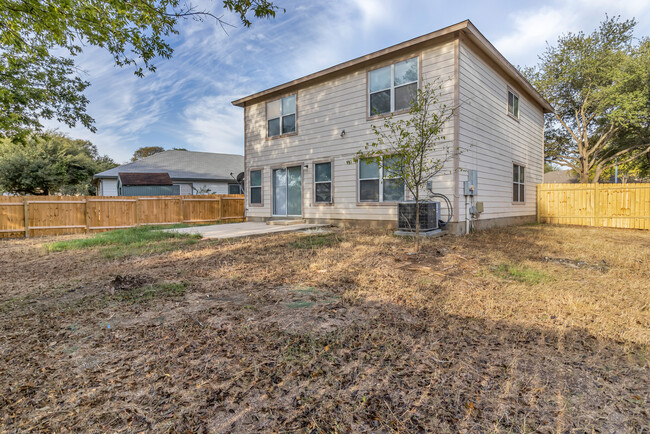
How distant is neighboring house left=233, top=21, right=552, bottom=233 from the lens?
25.1 feet

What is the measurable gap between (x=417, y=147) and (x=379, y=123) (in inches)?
151

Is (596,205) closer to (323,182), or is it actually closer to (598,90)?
(598,90)

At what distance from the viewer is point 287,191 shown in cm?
Answer: 1107

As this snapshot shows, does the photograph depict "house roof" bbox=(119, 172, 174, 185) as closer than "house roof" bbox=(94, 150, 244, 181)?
Yes

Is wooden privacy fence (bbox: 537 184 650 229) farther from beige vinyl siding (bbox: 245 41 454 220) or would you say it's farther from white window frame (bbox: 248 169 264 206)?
white window frame (bbox: 248 169 264 206)

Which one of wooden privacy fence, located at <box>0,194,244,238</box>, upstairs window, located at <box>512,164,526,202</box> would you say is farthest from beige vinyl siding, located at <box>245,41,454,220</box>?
upstairs window, located at <box>512,164,526,202</box>

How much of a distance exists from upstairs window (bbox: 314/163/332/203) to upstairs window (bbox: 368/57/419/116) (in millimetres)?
2190

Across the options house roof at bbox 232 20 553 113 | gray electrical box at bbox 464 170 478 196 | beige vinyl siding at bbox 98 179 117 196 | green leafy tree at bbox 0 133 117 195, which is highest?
house roof at bbox 232 20 553 113

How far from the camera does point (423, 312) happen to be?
2924 millimetres

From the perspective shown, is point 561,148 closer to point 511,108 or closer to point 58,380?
point 511,108

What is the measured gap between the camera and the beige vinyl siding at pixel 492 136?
781 cm

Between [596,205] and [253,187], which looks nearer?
[596,205]

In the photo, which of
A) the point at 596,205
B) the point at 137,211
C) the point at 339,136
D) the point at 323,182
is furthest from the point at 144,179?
the point at 596,205

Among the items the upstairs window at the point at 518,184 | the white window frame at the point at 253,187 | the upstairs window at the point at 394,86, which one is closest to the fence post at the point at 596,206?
the upstairs window at the point at 518,184
